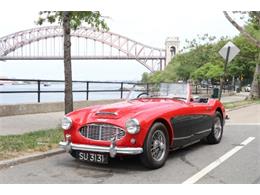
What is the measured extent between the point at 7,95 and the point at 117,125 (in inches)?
323

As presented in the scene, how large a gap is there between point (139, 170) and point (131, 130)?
28.1 inches

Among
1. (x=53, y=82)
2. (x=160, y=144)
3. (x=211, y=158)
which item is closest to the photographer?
(x=160, y=144)

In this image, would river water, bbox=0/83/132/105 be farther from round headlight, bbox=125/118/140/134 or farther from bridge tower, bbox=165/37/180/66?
bridge tower, bbox=165/37/180/66

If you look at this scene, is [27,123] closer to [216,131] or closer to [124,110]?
[216,131]

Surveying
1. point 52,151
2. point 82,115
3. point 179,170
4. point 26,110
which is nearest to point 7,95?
point 26,110

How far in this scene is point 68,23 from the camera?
10.1 meters

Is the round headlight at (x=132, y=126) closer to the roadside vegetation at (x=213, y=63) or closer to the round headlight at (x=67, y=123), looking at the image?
the round headlight at (x=67, y=123)

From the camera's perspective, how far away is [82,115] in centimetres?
655

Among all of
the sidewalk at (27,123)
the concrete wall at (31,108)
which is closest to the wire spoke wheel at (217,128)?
the sidewalk at (27,123)

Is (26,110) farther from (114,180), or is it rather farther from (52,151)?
(114,180)

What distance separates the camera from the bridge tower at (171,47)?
90.2 meters

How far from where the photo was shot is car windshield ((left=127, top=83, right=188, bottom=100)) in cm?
803

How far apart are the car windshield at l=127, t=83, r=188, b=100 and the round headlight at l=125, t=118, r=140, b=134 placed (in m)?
2.11
